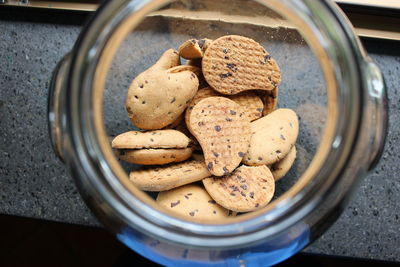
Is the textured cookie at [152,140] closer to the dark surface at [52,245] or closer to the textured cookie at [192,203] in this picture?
the textured cookie at [192,203]

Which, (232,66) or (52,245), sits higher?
(232,66)

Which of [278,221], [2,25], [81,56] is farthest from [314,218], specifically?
[2,25]

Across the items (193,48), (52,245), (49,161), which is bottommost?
(52,245)

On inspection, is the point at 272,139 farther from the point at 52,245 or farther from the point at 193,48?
the point at 52,245

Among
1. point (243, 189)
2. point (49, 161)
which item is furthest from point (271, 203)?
point (49, 161)

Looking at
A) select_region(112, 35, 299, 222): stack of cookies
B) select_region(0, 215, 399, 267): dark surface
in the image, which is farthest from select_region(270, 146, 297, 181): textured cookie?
select_region(0, 215, 399, 267): dark surface

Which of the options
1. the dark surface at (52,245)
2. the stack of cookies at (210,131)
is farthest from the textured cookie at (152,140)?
the dark surface at (52,245)
